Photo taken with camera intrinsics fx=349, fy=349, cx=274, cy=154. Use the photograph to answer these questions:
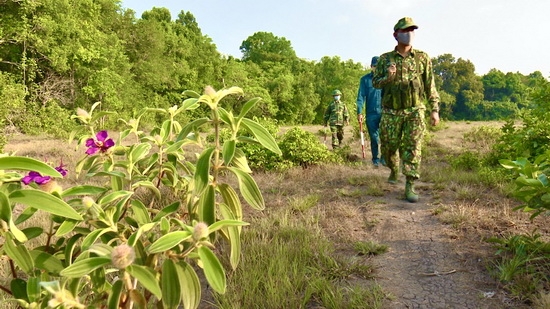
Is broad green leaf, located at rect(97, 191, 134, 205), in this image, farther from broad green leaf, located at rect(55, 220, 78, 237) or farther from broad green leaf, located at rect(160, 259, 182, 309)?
broad green leaf, located at rect(160, 259, 182, 309)

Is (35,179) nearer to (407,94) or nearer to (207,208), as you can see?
(207,208)

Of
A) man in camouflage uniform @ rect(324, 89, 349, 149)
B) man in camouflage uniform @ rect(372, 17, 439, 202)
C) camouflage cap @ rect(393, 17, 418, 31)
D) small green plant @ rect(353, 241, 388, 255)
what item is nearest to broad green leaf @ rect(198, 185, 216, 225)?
small green plant @ rect(353, 241, 388, 255)

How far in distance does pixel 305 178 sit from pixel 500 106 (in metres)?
53.7

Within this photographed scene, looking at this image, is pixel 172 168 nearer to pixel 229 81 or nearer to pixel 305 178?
pixel 305 178

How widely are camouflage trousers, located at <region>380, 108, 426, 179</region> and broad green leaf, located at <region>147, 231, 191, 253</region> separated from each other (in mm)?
3487

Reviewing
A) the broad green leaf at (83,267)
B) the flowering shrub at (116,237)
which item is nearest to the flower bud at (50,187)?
the flowering shrub at (116,237)

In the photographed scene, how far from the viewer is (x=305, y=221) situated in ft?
10.8

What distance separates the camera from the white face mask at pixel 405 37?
12.9 feet

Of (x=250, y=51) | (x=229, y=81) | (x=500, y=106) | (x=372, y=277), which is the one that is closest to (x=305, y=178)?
(x=372, y=277)

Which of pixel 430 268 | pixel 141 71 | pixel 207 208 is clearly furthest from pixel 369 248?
pixel 141 71

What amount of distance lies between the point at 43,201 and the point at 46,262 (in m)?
→ 0.35

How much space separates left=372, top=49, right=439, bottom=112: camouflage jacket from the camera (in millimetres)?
4027

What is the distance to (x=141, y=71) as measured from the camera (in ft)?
80.9

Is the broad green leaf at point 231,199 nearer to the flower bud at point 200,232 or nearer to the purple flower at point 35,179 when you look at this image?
the flower bud at point 200,232
